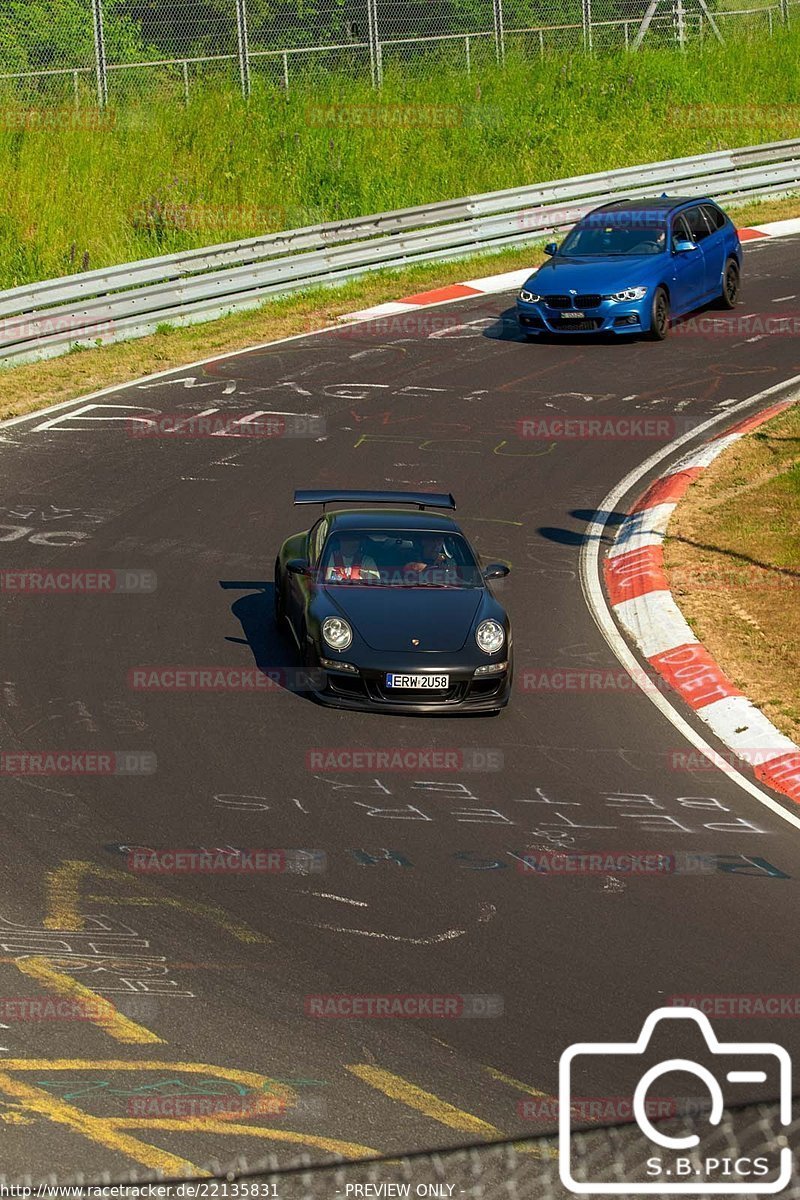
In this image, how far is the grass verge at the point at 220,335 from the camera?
2208 centimetres

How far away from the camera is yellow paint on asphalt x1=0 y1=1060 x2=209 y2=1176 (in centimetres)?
662

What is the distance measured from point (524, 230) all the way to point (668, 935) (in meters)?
22.5

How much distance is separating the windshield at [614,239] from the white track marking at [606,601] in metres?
3.34

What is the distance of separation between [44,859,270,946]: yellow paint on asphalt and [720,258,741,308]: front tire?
60.0 ft

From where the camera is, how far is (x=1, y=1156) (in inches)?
259

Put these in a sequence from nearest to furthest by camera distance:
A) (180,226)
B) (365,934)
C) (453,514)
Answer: (365,934) → (453,514) → (180,226)

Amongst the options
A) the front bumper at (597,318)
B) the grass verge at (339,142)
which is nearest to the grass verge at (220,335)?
the front bumper at (597,318)

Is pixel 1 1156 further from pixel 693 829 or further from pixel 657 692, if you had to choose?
pixel 657 692

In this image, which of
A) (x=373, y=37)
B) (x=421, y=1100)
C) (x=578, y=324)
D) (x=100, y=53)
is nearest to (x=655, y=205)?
(x=578, y=324)

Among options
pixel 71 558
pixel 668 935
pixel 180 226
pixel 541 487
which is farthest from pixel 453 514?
pixel 180 226

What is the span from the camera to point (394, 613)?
1275cm

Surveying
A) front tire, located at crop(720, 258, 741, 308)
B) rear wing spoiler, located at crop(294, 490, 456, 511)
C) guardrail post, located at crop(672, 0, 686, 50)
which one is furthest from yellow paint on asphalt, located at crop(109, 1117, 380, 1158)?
guardrail post, located at crop(672, 0, 686, 50)

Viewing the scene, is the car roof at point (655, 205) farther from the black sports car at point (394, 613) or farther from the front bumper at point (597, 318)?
the black sports car at point (394, 613)

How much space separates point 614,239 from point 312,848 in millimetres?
16518
